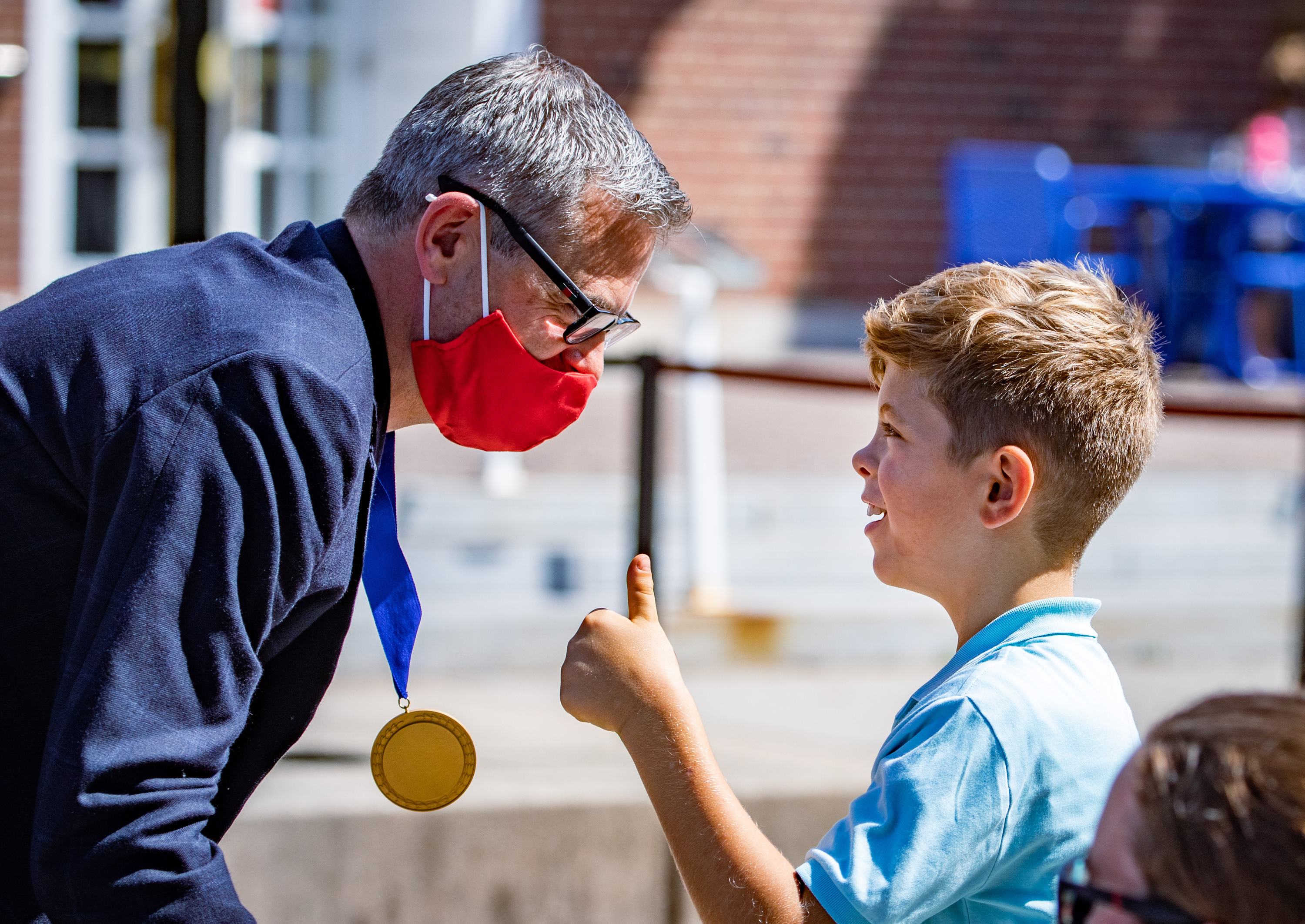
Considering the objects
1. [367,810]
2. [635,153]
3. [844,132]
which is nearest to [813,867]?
[635,153]

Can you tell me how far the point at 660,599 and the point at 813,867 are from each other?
3316mm

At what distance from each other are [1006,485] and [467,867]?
2.42m

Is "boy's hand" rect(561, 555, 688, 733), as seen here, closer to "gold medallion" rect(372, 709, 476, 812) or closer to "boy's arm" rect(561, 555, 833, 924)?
"boy's arm" rect(561, 555, 833, 924)

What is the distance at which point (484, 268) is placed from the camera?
140 cm

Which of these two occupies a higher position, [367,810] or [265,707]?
[265,707]

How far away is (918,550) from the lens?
1.46 m

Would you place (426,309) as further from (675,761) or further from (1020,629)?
(1020,629)

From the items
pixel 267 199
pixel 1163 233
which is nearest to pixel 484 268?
pixel 267 199

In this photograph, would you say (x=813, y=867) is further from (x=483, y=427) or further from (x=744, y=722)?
(x=744, y=722)

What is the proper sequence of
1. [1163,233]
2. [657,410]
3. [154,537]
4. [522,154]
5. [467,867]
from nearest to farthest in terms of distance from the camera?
[154,537] → [522,154] → [657,410] → [467,867] → [1163,233]

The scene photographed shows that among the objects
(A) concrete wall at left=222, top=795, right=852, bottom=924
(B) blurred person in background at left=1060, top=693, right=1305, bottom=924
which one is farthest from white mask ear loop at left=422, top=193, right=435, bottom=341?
(A) concrete wall at left=222, top=795, right=852, bottom=924

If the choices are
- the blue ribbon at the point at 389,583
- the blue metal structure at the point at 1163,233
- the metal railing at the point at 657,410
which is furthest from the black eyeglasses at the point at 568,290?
the blue metal structure at the point at 1163,233

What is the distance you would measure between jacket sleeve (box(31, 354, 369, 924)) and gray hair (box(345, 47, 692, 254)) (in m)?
0.30

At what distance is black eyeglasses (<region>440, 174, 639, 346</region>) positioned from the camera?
4.45 feet
